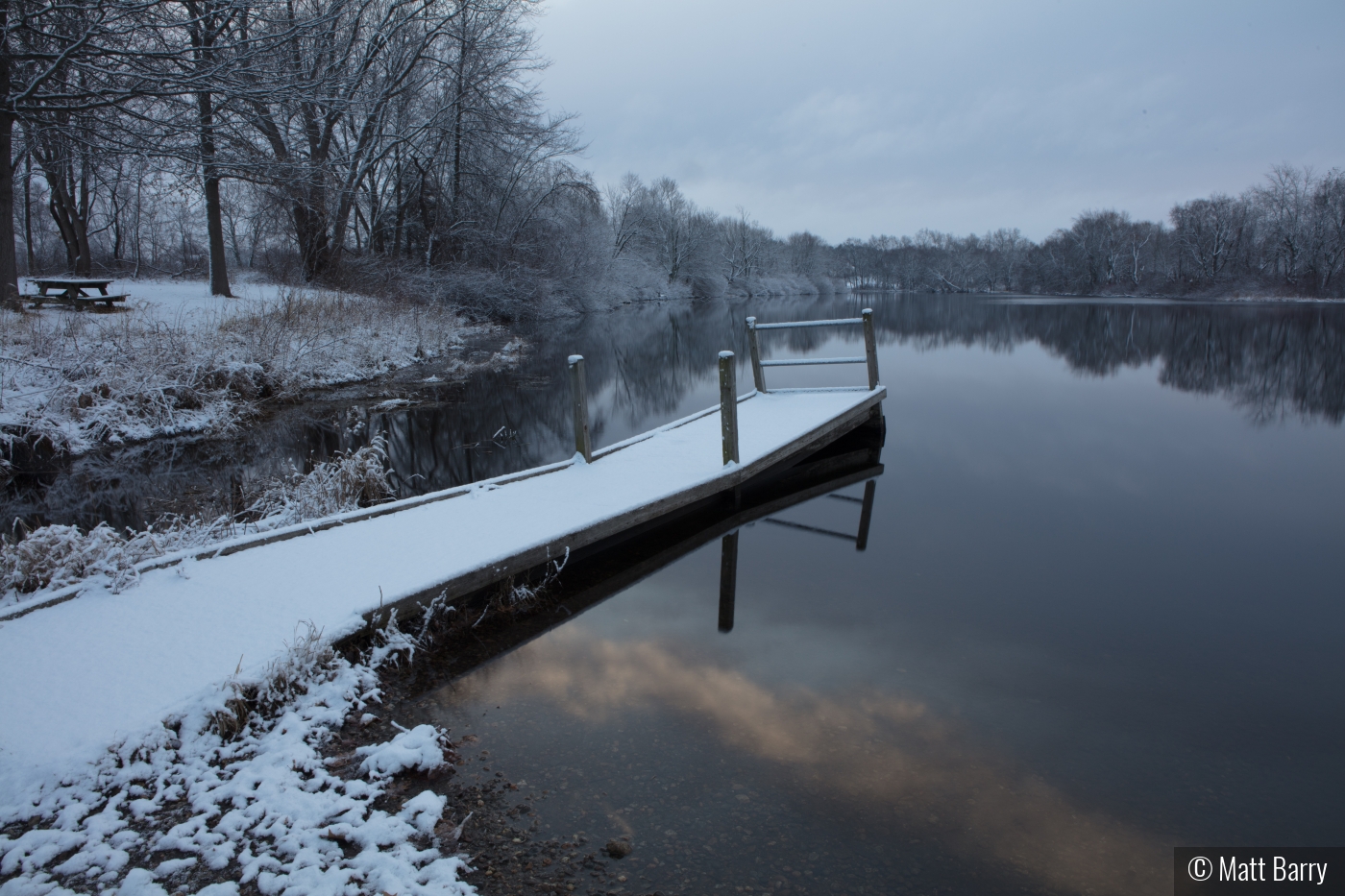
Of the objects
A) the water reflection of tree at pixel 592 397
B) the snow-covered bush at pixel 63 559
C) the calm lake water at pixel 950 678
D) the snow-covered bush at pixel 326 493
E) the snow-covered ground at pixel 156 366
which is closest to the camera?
the calm lake water at pixel 950 678

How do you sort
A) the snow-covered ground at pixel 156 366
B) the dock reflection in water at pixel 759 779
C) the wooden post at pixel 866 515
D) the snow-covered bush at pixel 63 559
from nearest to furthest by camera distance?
the dock reflection in water at pixel 759 779 < the snow-covered bush at pixel 63 559 < the wooden post at pixel 866 515 < the snow-covered ground at pixel 156 366

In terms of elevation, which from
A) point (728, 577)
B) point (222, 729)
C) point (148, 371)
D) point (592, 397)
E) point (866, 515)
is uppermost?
point (148, 371)

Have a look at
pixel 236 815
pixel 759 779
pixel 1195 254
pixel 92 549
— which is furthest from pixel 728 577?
pixel 1195 254

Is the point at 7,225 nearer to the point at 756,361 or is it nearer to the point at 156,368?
the point at 156,368

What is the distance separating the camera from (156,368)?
10594 mm

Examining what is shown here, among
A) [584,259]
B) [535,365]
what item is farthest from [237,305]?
[584,259]

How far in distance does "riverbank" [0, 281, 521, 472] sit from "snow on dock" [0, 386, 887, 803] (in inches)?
239

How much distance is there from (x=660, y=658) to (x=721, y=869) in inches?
74.8

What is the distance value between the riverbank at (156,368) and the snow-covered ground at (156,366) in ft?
0.06

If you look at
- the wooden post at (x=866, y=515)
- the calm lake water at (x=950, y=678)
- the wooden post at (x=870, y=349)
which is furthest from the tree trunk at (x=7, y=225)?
the wooden post at (x=866, y=515)

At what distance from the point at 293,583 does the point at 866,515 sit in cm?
558

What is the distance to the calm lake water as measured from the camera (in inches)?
123

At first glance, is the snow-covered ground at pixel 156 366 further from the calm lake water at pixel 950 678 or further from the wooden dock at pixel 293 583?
the wooden dock at pixel 293 583

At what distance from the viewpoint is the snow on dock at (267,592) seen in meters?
3.16
